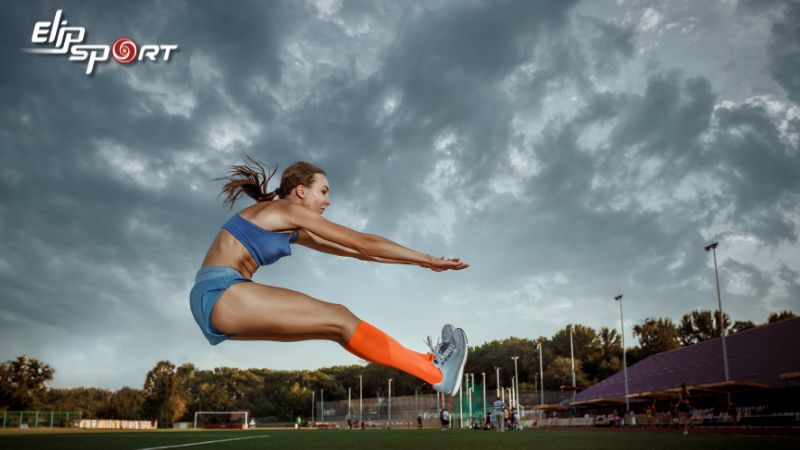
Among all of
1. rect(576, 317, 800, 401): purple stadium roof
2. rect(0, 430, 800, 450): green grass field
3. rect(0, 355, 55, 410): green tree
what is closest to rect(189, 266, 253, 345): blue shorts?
rect(0, 430, 800, 450): green grass field

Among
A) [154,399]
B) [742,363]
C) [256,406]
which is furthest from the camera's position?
[256,406]

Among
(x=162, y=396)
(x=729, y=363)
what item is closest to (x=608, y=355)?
(x=729, y=363)

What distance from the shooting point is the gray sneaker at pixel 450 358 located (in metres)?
4.40

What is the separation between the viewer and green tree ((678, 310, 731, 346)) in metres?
80.1

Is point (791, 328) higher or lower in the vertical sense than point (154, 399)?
higher

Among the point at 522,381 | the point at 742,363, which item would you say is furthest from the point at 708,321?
the point at 742,363

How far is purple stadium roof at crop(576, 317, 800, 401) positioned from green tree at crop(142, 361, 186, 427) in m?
48.7

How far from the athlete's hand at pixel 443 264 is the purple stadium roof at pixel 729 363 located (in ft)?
120

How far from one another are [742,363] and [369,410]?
53999mm

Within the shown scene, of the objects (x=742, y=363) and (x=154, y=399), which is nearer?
(x=742, y=363)

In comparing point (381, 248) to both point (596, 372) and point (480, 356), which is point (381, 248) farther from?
point (480, 356)

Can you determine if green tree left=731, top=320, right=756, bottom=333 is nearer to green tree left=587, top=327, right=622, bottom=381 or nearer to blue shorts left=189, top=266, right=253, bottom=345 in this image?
green tree left=587, top=327, right=622, bottom=381

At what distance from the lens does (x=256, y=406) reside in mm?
103688

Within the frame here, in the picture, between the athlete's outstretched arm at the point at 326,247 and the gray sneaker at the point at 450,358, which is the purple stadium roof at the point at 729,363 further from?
the athlete's outstretched arm at the point at 326,247
